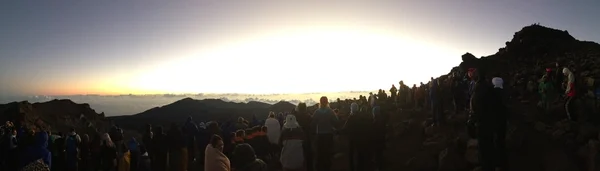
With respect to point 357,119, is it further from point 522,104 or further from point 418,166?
point 522,104

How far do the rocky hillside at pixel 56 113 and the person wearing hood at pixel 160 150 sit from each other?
105 feet

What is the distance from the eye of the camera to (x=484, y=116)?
299 inches

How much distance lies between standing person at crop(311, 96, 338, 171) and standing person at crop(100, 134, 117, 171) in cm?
578

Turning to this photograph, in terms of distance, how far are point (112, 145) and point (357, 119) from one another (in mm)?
6913

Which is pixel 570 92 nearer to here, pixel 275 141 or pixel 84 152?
pixel 275 141

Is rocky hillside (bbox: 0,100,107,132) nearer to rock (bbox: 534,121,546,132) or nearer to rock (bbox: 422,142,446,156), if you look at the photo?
rock (bbox: 422,142,446,156)

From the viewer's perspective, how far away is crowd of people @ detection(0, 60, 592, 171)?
6.80 meters

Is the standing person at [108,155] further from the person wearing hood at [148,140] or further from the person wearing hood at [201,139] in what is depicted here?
the person wearing hood at [201,139]

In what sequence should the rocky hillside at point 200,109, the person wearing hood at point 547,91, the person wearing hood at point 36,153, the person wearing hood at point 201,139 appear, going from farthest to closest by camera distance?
the rocky hillside at point 200,109, the person wearing hood at point 547,91, the person wearing hood at point 201,139, the person wearing hood at point 36,153

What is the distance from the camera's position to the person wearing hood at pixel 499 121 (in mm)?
7586

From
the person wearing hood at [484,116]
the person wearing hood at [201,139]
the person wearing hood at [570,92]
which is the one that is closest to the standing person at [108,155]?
the person wearing hood at [201,139]

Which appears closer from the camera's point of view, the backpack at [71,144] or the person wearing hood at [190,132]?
the backpack at [71,144]

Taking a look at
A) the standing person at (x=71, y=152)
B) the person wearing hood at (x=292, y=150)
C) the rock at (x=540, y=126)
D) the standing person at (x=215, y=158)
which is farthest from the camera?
the standing person at (x=71, y=152)

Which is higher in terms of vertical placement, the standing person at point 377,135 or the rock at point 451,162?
the standing person at point 377,135
